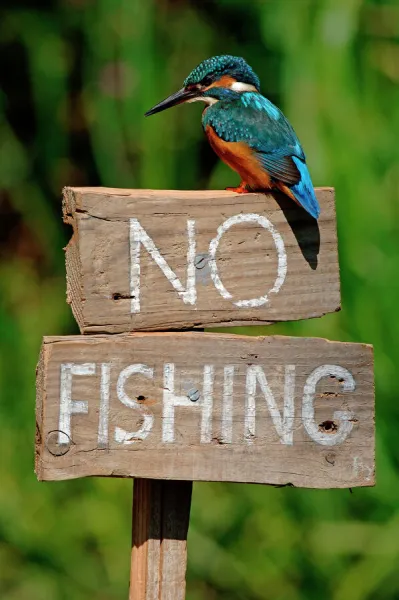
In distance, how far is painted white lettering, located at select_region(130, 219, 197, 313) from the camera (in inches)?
74.7

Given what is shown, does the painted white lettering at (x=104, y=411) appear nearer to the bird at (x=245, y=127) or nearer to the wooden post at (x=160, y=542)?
the wooden post at (x=160, y=542)

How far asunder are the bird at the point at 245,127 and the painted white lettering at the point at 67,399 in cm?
53

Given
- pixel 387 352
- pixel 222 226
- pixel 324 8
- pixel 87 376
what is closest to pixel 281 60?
pixel 324 8

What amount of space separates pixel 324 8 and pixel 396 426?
132 centimetres

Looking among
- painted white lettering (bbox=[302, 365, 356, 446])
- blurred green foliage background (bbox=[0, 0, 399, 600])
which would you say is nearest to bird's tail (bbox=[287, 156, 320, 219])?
painted white lettering (bbox=[302, 365, 356, 446])

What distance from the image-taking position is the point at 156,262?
75.6 inches

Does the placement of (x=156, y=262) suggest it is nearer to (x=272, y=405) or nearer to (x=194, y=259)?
(x=194, y=259)

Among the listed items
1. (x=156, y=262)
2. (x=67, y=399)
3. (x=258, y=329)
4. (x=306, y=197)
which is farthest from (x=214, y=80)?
(x=258, y=329)

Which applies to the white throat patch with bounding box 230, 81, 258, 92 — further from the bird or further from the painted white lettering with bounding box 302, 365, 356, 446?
the painted white lettering with bounding box 302, 365, 356, 446

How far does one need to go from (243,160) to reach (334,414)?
663 mm

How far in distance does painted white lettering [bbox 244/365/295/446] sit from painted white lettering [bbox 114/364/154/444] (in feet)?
0.56

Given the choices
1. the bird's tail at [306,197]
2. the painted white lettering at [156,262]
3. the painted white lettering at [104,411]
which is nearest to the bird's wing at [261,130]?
the bird's tail at [306,197]

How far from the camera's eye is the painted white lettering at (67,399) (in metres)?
1.86

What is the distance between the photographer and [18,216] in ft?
15.5
